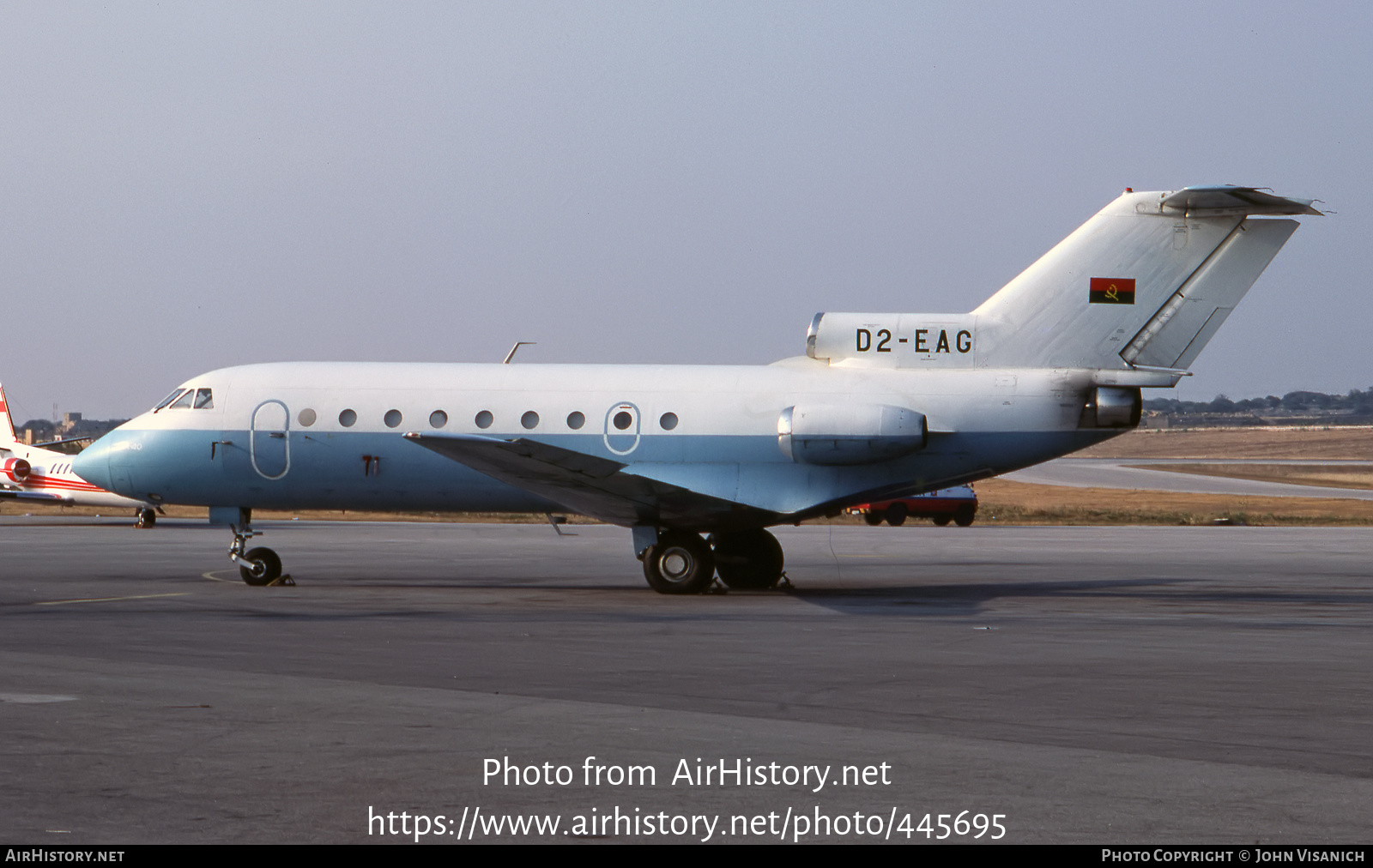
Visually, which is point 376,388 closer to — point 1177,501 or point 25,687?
point 25,687

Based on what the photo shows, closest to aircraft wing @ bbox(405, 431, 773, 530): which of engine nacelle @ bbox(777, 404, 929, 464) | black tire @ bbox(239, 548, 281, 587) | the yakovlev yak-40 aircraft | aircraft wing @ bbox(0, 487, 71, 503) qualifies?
the yakovlev yak-40 aircraft

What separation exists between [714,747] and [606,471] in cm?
Answer: 1105

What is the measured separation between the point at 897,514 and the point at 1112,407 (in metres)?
26.1

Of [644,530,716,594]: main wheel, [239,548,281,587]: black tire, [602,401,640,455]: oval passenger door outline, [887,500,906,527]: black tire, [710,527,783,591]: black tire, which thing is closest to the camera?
[644,530,716,594]: main wheel

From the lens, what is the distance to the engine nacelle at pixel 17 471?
143 feet

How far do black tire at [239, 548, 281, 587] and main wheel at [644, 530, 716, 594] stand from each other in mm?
5821

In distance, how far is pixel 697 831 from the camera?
266 inches

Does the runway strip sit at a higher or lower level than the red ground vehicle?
lower

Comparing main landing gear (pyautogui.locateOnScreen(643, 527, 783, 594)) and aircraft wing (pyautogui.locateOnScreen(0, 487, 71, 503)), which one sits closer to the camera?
main landing gear (pyautogui.locateOnScreen(643, 527, 783, 594))

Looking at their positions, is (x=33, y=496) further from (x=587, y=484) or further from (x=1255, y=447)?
(x=1255, y=447)

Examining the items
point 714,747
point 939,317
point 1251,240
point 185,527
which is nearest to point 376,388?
point 939,317

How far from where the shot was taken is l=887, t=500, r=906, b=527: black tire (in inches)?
1825

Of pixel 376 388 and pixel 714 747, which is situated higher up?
pixel 376 388

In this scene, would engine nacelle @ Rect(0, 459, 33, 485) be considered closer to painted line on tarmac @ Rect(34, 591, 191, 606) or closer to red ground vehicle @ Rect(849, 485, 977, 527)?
red ground vehicle @ Rect(849, 485, 977, 527)
